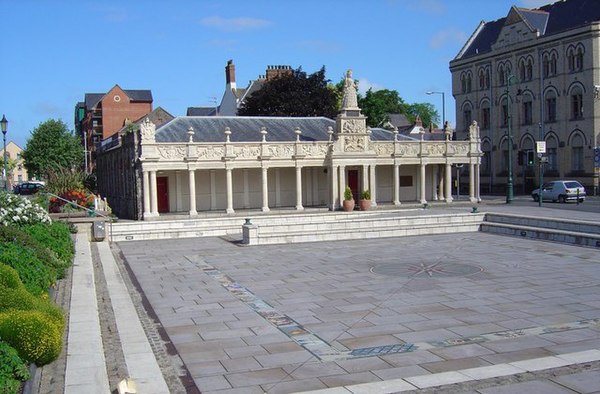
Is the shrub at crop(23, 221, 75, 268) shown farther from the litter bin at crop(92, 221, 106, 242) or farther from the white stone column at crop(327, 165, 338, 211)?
the white stone column at crop(327, 165, 338, 211)

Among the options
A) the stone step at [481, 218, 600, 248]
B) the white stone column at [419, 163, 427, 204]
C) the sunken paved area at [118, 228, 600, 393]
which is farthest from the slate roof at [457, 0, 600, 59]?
the sunken paved area at [118, 228, 600, 393]

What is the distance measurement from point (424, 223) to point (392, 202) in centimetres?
2027

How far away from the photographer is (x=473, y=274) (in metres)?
16.2

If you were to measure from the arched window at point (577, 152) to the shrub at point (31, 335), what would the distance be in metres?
53.7

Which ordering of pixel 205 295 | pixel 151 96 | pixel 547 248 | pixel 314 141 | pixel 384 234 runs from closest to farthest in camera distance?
pixel 205 295, pixel 547 248, pixel 384 234, pixel 314 141, pixel 151 96

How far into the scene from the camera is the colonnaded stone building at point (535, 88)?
53.2 m

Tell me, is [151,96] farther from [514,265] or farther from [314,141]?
[514,265]

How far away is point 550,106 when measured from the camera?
57719 mm

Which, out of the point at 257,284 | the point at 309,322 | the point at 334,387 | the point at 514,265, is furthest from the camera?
the point at 514,265

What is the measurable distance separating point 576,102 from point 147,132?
37644mm

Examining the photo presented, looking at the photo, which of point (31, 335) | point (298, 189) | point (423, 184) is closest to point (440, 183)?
point (423, 184)

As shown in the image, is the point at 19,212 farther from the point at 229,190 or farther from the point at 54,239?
the point at 229,190

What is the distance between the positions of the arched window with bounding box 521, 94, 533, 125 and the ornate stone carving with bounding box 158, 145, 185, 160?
36.4 m

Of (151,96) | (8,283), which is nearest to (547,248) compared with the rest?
(8,283)
